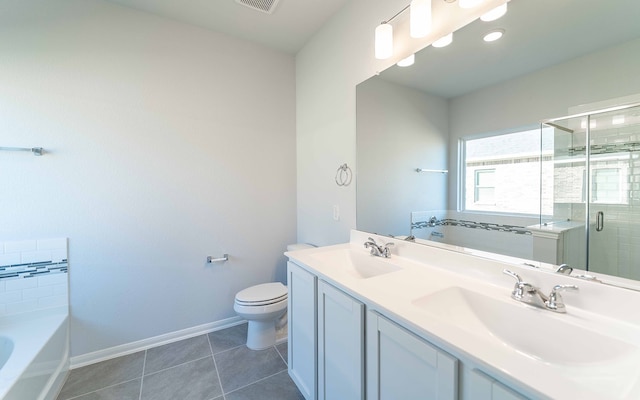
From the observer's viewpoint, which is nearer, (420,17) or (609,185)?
(609,185)

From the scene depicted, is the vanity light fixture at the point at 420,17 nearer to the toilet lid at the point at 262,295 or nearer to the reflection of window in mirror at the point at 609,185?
the reflection of window in mirror at the point at 609,185

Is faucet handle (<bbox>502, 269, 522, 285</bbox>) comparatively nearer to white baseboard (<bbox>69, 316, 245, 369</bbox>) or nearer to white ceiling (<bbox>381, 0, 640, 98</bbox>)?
white ceiling (<bbox>381, 0, 640, 98</bbox>)

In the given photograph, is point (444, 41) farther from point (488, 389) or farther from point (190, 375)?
point (190, 375)

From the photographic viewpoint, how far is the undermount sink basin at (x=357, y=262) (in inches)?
56.4

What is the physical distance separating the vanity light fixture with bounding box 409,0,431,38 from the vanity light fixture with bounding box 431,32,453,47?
0.07 metres

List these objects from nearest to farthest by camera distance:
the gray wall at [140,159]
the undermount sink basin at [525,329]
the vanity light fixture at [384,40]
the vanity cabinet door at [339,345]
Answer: the undermount sink basin at [525,329] → the vanity cabinet door at [339,345] → the vanity light fixture at [384,40] → the gray wall at [140,159]

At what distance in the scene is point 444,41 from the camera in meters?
1.26

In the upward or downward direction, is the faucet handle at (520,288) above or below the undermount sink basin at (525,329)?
above

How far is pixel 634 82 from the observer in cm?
78

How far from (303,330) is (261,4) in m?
2.26

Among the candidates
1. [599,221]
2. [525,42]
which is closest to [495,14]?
[525,42]

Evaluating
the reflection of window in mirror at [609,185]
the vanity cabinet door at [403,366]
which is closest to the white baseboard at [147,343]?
the vanity cabinet door at [403,366]

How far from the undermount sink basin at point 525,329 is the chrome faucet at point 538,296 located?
3 cm

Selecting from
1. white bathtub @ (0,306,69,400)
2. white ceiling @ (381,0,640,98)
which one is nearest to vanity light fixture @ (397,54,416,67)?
white ceiling @ (381,0,640,98)
